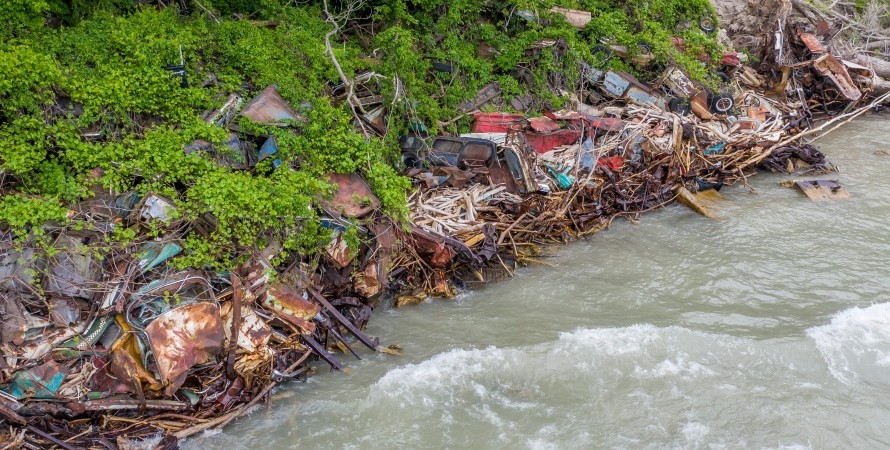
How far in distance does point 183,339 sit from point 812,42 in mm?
12740

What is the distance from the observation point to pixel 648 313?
6.95 meters

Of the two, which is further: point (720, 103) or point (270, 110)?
point (720, 103)

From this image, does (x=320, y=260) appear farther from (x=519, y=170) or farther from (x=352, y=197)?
(x=519, y=170)

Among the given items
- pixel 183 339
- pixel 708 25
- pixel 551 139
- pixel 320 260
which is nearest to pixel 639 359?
pixel 320 260

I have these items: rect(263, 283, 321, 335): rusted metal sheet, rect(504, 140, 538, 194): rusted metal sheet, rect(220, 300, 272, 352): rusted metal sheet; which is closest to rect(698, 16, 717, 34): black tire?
rect(504, 140, 538, 194): rusted metal sheet

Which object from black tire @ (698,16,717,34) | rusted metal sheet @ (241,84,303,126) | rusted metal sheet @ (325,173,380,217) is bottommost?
rusted metal sheet @ (325,173,380,217)

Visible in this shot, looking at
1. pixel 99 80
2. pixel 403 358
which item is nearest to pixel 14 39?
pixel 99 80

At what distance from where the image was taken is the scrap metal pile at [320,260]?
17.4ft

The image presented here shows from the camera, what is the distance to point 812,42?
497 inches

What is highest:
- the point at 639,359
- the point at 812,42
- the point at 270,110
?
the point at 812,42

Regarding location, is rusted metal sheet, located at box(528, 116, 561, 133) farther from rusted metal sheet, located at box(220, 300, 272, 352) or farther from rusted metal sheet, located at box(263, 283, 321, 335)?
rusted metal sheet, located at box(220, 300, 272, 352)

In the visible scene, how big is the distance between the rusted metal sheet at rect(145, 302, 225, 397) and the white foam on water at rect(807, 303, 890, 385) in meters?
5.70

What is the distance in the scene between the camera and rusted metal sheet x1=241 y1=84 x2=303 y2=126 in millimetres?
7227

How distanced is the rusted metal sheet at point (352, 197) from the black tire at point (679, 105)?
6076 mm
